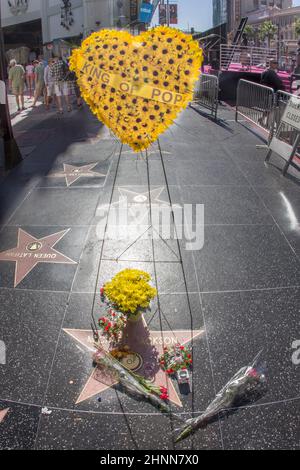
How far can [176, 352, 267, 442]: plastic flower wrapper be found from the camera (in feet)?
10.5

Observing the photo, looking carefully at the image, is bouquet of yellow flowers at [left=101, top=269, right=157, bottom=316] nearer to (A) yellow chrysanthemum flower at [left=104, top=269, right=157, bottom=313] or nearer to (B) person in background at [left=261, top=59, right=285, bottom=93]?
(A) yellow chrysanthemum flower at [left=104, top=269, right=157, bottom=313]

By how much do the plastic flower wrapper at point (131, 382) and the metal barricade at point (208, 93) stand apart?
11823 millimetres

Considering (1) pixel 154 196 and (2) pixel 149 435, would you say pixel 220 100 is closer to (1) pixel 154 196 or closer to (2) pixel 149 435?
(1) pixel 154 196

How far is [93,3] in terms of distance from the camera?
3133 centimetres

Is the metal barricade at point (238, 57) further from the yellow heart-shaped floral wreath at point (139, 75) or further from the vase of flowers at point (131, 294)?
the vase of flowers at point (131, 294)

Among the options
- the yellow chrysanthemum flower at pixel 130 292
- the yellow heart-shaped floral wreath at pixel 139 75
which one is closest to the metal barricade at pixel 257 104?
the yellow heart-shaped floral wreath at pixel 139 75

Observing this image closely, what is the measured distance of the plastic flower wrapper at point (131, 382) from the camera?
3.40 m

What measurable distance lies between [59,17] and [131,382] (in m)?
39.0

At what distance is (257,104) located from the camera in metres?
12.2

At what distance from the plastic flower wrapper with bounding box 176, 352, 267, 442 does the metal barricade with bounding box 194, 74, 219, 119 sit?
1171cm
